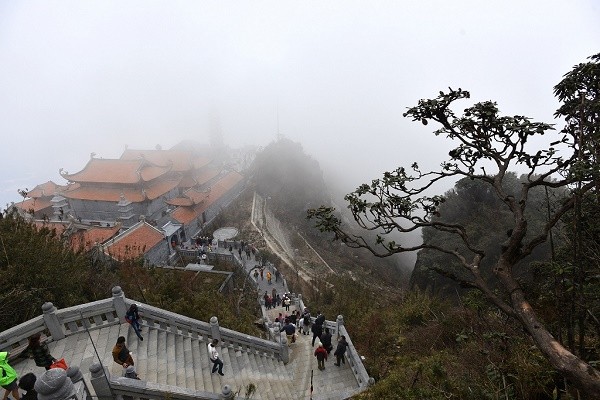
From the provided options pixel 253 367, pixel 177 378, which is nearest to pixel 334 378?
pixel 253 367

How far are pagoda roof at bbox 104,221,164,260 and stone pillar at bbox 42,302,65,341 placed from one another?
13.3 metres

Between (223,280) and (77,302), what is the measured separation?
11006mm

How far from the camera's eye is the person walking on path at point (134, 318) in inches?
366

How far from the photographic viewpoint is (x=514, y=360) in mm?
7113

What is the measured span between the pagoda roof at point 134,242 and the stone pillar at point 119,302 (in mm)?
13104

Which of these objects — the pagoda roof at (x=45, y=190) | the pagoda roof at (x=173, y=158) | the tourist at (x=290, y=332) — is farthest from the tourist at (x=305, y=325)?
the pagoda roof at (x=45, y=190)

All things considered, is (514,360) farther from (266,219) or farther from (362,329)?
(266,219)

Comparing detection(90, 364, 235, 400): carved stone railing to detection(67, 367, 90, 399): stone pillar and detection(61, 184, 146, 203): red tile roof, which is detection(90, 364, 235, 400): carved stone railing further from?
detection(61, 184, 146, 203): red tile roof

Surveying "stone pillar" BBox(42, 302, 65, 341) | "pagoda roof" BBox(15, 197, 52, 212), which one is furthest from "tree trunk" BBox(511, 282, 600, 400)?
"pagoda roof" BBox(15, 197, 52, 212)

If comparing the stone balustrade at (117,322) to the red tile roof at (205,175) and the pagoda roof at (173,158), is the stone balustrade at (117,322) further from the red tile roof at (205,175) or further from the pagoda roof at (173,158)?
the pagoda roof at (173,158)

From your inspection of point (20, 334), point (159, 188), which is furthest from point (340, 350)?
point (159, 188)

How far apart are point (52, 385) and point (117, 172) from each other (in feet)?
112

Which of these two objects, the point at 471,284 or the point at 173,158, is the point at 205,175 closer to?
the point at 173,158

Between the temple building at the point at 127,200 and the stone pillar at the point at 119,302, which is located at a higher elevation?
the stone pillar at the point at 119,302
